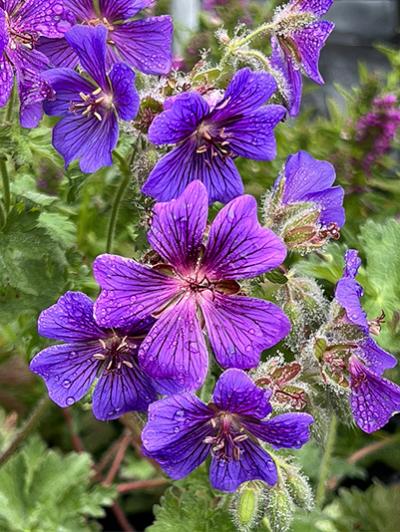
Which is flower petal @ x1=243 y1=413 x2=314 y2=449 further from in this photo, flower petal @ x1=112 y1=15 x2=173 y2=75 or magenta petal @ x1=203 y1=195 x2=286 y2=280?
flower petal @ x1=112 y1=15 x2=173 y2=75

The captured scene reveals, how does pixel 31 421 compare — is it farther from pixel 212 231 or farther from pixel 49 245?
pixel 212 231

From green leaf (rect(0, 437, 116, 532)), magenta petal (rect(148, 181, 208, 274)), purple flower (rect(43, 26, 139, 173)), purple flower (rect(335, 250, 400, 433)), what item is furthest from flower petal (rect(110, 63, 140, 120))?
green leaf (rect(0, 437, 116, 532))

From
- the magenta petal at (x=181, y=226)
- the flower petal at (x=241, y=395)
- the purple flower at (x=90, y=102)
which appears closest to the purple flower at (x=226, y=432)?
the flower petal at (x=241, y=395)

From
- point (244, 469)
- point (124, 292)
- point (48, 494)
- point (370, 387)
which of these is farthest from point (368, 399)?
point (48, 494)

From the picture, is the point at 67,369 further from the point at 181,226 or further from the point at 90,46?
the point at 90,46

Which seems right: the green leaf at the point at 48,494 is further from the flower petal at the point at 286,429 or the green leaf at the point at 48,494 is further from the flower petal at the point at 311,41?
the flower petal at the point at 311,41

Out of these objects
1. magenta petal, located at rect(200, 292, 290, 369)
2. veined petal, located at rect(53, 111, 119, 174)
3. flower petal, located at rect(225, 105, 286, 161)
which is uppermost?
flower petal, located at rect(225, 105, 286, 161)
